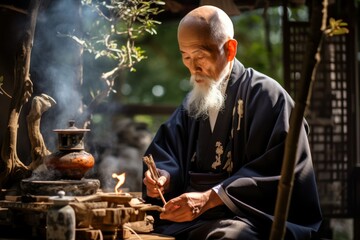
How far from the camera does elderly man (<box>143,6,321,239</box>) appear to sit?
629cm

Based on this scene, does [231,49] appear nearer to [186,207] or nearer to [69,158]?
[186,207]

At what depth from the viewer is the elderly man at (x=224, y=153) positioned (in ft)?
20.6

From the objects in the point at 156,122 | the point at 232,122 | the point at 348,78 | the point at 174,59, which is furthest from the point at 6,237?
the point at 174,59

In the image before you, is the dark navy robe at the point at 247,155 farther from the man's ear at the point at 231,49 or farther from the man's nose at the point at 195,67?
the man's nose at the point at 195,67

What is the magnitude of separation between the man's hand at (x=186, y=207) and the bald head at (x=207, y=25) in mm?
1412

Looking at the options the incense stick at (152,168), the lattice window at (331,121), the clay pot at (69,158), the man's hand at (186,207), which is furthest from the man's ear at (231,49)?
the lattice window at (331,121)

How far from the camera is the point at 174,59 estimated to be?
24641mm

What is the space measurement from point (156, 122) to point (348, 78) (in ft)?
39.8

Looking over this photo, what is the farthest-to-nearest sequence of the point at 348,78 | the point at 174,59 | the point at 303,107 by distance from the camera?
the point at 174,59, the point at 348,78, the point at 303,107

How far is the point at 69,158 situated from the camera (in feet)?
21.3

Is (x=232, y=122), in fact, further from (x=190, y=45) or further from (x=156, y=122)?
(x=156, y=122)

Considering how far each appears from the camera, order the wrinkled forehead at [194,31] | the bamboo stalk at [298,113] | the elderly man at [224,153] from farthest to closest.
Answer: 1. the wrinkled forehead at [194,31]
2. the elderly man at [224,153]
3. the bamboo stalk at [298,113]

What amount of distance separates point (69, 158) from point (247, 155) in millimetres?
1492

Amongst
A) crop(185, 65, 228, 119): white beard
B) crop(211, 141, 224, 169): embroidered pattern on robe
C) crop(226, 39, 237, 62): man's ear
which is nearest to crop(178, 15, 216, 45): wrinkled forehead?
crop(226, 39, 237, 62): man's ear
